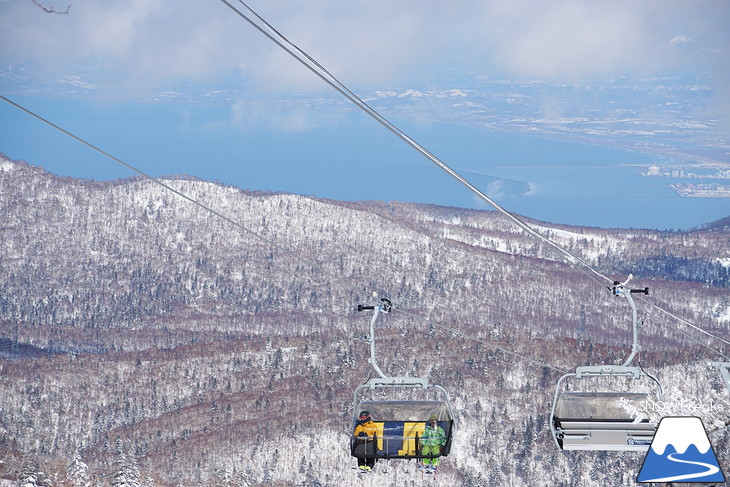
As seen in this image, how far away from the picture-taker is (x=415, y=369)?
5340 inches

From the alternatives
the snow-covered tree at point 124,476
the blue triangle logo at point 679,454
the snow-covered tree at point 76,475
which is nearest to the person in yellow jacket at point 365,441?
the blue triangle logo at point 679,454

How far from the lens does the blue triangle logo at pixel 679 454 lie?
58.9 ft

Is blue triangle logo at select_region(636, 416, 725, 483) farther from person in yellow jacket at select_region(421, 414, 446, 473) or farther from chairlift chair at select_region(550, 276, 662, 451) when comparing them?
person in yellow jacket at select_region(421, 414, 446, 473)

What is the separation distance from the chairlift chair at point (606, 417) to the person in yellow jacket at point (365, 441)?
4.21m

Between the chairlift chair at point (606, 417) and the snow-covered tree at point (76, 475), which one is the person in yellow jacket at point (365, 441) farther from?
the snow-covered tree at point (76, 475)

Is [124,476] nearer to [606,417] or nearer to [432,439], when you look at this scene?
[432,439]

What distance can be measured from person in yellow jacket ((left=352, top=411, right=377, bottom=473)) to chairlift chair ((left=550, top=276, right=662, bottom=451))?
13.8ft

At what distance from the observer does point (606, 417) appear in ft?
75.5

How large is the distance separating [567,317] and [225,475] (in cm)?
11889

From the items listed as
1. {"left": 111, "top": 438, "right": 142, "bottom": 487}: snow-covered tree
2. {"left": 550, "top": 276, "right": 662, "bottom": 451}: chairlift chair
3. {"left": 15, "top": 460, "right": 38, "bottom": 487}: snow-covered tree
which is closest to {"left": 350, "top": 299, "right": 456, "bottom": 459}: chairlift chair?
{"left": 550, "top": 276, "right": 662, "bottom": 451}: chairlift chair

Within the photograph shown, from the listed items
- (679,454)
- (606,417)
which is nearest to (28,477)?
(606,417)

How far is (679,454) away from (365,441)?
26.4 ft

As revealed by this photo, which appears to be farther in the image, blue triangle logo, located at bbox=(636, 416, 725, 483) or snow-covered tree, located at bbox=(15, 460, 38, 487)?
snow-covered tree, located at bbox=(15, 460, 38, 487)

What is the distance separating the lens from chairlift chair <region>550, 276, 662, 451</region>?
21.9 metres
